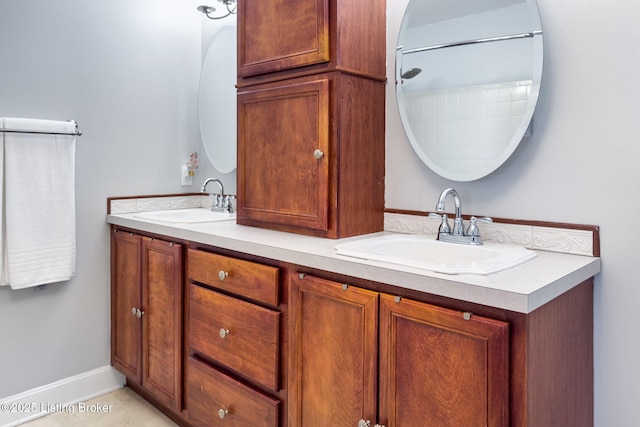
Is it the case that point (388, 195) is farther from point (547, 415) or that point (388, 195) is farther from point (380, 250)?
point (547, 415)

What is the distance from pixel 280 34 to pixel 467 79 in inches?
29.2

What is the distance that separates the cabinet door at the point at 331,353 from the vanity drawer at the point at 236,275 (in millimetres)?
99

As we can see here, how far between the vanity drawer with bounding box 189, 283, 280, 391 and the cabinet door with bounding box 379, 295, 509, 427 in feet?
1.45

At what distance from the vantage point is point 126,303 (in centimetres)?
226

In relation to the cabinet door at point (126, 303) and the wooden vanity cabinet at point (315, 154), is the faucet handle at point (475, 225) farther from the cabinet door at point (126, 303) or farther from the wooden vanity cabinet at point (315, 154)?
the cabinet door at point (126, 303)

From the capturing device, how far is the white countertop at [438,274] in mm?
964

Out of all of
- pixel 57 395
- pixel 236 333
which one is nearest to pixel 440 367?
pixel 236 333

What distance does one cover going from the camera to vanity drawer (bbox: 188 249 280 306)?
4.88ft

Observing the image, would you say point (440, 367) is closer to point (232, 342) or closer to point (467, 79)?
point (232, 342)

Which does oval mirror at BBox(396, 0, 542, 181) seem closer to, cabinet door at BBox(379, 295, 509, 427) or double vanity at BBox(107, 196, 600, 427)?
double vanity at BBox(107, 196, 600, 427)

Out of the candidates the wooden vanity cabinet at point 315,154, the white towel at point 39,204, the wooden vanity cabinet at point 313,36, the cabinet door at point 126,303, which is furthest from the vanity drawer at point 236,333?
the wooden vanity cabinet at point 313,36

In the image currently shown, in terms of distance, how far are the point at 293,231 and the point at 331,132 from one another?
424 mm

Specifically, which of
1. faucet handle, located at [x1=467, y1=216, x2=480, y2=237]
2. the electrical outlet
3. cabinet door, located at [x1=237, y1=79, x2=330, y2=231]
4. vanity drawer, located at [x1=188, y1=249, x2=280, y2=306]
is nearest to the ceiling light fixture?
cabinet door, located at [x1=237, y1=79, x2=330, y2=231]

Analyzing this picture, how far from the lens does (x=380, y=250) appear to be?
4.99 ft
